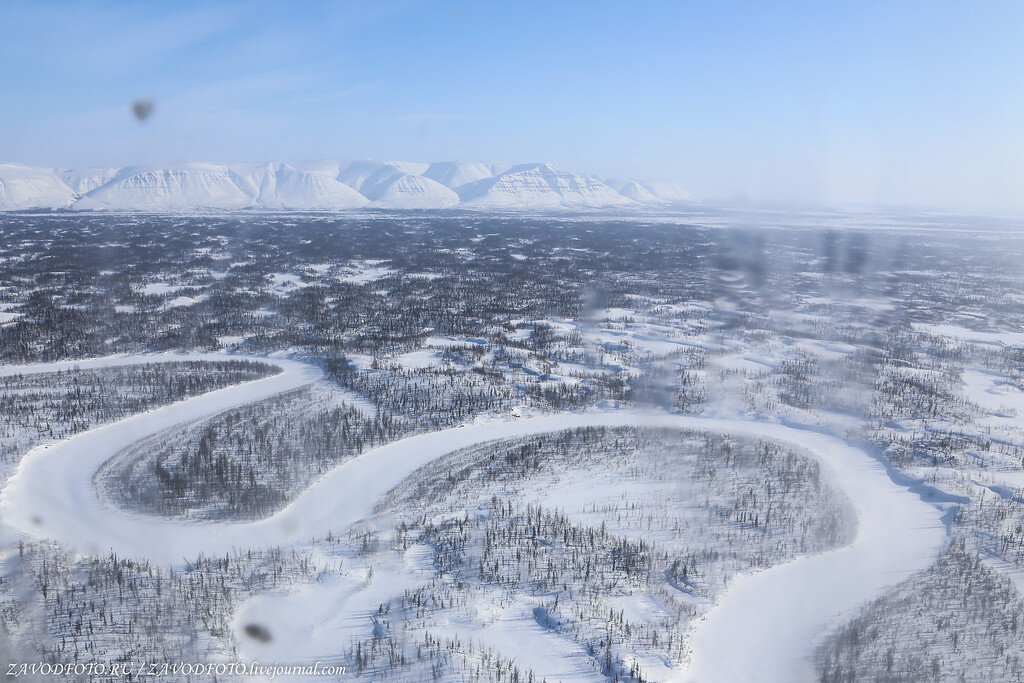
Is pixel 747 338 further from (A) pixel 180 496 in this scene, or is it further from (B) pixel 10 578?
(B) pixel 10 578

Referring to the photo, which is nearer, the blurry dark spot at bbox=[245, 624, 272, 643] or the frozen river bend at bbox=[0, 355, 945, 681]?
the blurry dark spot at bbox=[245, 624, 272, 643]

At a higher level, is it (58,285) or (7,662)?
(58,285)

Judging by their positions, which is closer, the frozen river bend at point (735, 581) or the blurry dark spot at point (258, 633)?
the blurry dark spot at point (258, 633)

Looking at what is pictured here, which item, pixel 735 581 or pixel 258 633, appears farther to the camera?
pixel 735 581

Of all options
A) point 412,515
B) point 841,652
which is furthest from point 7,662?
point 841,652
